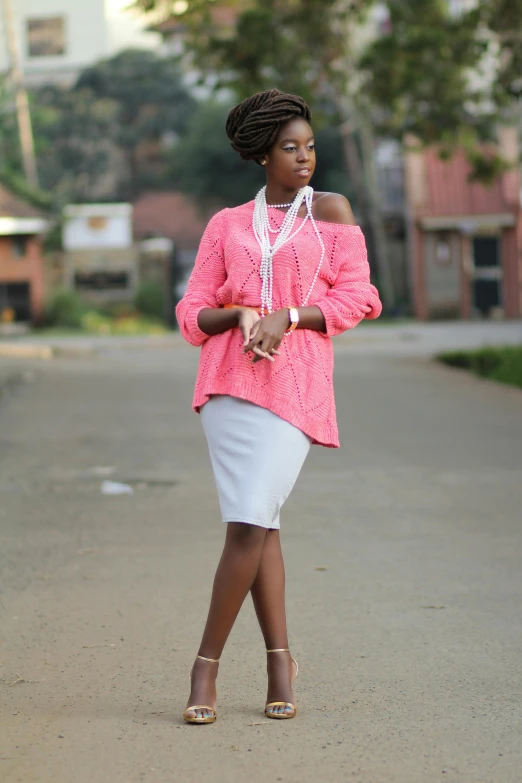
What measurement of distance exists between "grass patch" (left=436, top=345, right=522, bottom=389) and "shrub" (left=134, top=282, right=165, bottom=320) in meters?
21.9

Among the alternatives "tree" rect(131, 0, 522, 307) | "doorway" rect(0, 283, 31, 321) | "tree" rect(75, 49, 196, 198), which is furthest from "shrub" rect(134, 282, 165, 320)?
"tree" rect(131, 0, 522, 307)

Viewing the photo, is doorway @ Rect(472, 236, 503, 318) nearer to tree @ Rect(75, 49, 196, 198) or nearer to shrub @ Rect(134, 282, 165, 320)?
shrub @ Rect(134, 282, 165, 320)

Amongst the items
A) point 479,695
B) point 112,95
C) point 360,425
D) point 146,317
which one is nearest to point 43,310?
point 146,317

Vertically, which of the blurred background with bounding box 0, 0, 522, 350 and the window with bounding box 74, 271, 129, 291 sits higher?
the blurred background with bounding box 0, 0, 522, 350

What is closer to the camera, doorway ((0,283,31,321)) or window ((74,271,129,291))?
doorway ((0,283,31,321))

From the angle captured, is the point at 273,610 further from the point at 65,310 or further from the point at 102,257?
the point at 102,257

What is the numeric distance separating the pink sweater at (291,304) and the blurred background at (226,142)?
46.9 feet

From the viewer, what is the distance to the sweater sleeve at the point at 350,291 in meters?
3.99

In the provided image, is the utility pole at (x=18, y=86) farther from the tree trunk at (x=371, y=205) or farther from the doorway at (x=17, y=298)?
the tree trunk at (x=371, y=205)

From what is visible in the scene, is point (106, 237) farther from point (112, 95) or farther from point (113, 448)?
point (113, 448)

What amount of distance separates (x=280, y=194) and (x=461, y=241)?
42568 millimetres

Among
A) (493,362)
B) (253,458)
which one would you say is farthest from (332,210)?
(493,362)

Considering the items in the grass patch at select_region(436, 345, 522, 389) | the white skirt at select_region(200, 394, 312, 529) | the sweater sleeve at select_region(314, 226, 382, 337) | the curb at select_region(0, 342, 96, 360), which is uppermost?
the sweater sleeve at select_region(314, 226, 382, 337)

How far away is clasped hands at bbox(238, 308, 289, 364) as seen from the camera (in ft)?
12.6
